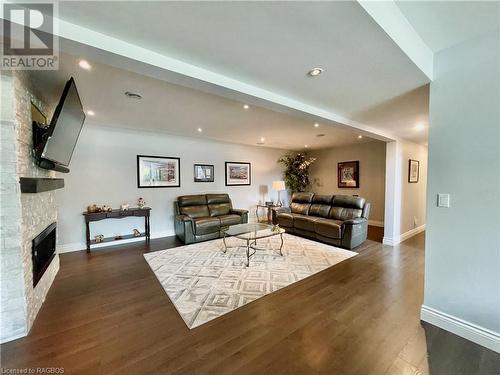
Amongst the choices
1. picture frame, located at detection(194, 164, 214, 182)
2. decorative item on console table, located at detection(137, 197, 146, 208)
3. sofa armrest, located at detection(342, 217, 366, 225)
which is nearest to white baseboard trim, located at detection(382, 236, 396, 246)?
sofa armrest, located at detection(342, 217, 366, 225)

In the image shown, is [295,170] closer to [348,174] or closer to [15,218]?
[348,174]

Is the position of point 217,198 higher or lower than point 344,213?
higher

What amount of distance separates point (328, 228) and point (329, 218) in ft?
1.95

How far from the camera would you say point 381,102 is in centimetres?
269

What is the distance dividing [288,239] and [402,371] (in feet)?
10.7

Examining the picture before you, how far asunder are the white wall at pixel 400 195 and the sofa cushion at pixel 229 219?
329cm

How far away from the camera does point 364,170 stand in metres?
6.37

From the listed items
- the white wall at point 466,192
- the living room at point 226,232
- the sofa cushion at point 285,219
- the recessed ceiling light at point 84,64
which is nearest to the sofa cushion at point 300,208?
the sofa cushion at point 285,219

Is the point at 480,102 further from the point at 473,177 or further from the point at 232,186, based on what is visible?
the point at 232,186

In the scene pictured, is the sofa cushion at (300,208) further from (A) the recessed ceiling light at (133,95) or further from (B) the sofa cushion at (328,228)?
(A) the recessed ceiling light at (133,95)

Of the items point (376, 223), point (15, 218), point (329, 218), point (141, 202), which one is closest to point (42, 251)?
point (15, 218)

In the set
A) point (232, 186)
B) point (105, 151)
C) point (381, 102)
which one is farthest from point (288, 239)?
point (105, 151)

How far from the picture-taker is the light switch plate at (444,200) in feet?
6.22

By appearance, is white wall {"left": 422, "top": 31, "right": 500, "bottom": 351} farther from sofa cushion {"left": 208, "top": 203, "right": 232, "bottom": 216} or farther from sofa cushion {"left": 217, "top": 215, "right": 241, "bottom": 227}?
sofa cushion {"left": 208, "top": 203, "right": 232, "bottom": 216}
